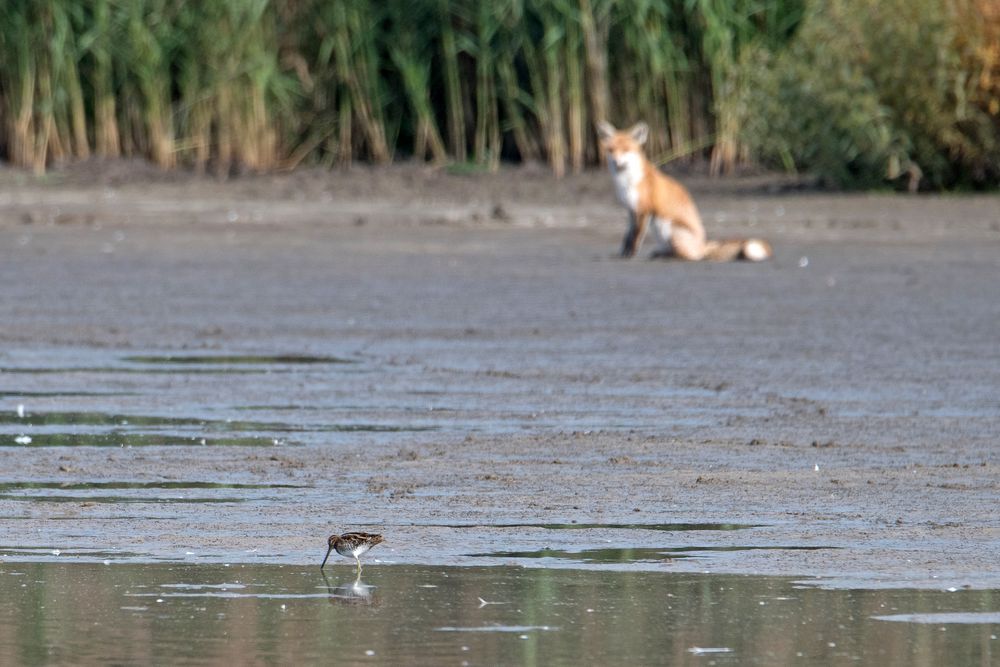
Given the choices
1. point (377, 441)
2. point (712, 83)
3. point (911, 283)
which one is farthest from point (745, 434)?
point (712, 83)

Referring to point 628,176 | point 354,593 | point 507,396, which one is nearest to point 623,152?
point 628,176

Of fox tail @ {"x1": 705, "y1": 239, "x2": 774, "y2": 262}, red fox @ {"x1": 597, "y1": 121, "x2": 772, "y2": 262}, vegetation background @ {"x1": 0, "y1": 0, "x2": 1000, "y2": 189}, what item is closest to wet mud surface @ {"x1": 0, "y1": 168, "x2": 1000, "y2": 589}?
A: fox tail @ {"x1": 705, "y1": 239, "x2": 774, "y2": 262}

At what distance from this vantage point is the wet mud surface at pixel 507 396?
5816 millimetres

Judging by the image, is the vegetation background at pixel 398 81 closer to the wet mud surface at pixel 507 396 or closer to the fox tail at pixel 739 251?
the wet mud surface at pixel 507 396

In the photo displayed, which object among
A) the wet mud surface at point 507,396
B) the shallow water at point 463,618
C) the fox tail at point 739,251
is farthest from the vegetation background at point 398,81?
the shallow water at point 463,618

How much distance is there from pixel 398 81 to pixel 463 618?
17.2 m

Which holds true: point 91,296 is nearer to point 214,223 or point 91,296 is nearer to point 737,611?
point 214,223

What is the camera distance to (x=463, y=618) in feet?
15.7

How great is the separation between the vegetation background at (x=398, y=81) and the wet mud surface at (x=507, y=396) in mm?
3172

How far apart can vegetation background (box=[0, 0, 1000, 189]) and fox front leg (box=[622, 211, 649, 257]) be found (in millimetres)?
4216

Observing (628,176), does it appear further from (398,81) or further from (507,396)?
(398,81)

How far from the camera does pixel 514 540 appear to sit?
18.7 feet

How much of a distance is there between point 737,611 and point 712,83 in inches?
641

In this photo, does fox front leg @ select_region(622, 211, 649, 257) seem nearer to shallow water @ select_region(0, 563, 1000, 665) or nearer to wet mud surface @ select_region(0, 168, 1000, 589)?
wet mud surface @ select_region(0, 168, 1000, 589)
